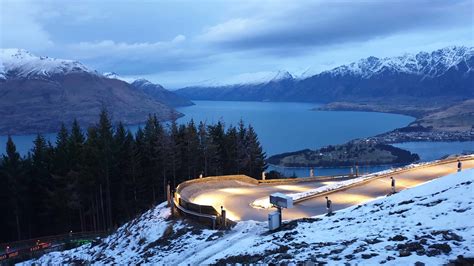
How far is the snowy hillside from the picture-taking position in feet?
36.1

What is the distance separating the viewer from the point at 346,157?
131m

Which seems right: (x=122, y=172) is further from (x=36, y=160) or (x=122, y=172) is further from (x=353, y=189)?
(x=353, y=189)

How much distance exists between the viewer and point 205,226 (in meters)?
22.0

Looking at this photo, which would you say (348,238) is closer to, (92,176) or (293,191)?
(293,191)

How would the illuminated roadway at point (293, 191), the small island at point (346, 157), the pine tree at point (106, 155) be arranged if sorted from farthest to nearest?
the small island at point (346, 157)
the pine tree at point (106, 155)
the illuminated roadway at point (293, 191)

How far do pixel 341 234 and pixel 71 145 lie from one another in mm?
35720

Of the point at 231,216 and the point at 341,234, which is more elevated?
the point at 341,234

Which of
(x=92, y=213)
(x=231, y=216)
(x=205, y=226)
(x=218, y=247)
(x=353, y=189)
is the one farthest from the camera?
(x=92, y=213)

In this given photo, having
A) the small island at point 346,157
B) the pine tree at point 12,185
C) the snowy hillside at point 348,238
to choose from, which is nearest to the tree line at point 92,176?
the pine tree at point 12,185

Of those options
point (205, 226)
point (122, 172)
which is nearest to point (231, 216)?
point (205, 226)

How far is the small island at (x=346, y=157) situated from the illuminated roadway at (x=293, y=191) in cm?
8083

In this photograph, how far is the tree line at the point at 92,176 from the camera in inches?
1597

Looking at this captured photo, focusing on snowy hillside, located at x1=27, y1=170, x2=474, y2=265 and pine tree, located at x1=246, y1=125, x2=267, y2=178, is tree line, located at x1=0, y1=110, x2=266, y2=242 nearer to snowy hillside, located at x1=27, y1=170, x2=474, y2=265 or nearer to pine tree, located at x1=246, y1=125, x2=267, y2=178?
pine tree, located at x1=246, y1=125, x2=267, y2=178

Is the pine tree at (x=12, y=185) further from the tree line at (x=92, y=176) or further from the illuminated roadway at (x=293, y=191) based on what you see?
the illuminated roadway at (x=293, y=191)
